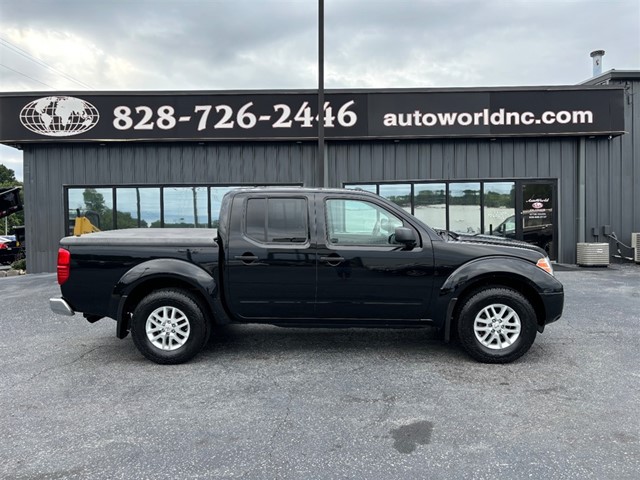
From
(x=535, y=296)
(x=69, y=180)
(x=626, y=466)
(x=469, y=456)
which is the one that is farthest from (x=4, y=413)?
(x=69, y=180)

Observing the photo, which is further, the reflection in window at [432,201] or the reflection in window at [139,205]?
the reflection in window at [139,205]

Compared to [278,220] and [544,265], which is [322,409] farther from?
[544,265]

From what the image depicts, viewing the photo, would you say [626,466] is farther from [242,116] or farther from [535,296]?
[242,116]

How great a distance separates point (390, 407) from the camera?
357cm

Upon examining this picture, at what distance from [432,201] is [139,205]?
8281 mm

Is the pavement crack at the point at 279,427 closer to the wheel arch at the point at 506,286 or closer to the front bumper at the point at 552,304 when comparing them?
the wheel arch at the point at 506,286

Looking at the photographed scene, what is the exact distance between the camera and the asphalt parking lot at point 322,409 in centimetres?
279

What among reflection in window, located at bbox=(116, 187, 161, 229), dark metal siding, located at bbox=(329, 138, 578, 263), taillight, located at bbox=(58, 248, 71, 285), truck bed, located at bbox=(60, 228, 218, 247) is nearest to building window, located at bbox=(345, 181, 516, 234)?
dark metal siding, located at bbox=(329, 138, 578, 263)

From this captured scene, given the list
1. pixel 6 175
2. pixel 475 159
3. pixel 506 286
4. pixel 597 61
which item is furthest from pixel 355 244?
pixel 6 175

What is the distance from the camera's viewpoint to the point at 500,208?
12391 mm

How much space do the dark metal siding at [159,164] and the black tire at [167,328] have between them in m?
8.10

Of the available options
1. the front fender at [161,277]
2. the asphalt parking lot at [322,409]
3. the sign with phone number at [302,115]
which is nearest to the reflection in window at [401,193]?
the sign with phone number at [302,115]

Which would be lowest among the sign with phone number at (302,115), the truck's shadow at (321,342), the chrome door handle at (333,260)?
the truck's shadow at (321,342)

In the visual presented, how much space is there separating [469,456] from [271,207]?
9.88ft
